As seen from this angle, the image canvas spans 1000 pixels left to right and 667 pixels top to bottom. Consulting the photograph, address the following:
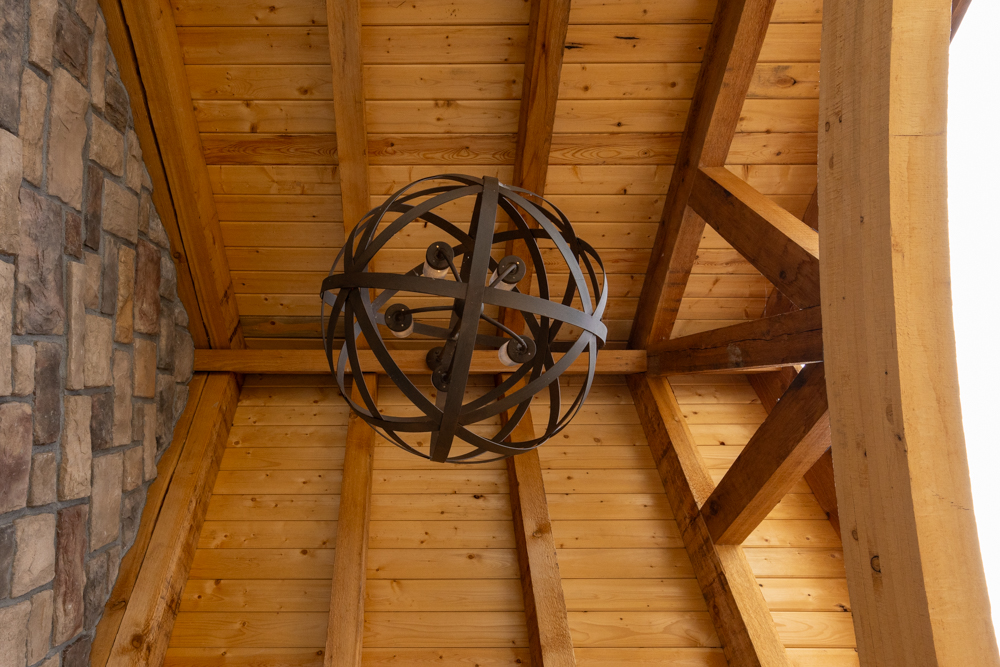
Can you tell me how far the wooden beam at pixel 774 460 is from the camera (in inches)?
71.9

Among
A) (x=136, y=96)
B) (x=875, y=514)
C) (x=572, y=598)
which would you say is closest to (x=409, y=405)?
(x=572, y=598)

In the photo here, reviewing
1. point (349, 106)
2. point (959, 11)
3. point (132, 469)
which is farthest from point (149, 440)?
point (959, 11)

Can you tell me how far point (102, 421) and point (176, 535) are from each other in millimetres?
559

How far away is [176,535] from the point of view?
2.30 meters

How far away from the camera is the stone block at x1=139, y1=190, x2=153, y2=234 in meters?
2.26

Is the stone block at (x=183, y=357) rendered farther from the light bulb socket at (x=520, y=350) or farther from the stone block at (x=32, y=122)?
the light bulb socket at (x=520, y=350)

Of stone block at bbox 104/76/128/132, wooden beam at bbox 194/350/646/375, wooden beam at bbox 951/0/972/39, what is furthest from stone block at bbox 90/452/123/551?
wooden beam at bbox 951/0/972/39

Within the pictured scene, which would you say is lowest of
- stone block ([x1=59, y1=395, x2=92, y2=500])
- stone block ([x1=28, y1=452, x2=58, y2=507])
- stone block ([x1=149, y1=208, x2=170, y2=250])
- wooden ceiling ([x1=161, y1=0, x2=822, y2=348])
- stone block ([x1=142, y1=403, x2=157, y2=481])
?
stone block ([x1=28, y1=452, x2=58, y2=507])

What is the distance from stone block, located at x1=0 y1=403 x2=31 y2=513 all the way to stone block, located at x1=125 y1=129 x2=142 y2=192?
0.92 meters

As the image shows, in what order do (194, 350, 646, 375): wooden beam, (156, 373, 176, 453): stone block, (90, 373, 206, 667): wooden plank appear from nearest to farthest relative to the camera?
1. (90, 373, 206, 667): wooden plank
2. (156, 373, 176, 453): stone block
3. (194, 350, 646, 375): wooden beam

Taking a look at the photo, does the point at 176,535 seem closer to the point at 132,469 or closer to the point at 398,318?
the point at 132,469

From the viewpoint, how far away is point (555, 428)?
1.58 metres

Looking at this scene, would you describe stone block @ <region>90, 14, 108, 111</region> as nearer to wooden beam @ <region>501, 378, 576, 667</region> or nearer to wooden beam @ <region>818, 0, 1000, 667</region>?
wooden beam @ <region>501, 378, 576, 667</region>

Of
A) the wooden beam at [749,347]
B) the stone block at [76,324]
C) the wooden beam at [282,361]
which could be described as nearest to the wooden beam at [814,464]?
the wooden beam at [749,347]
